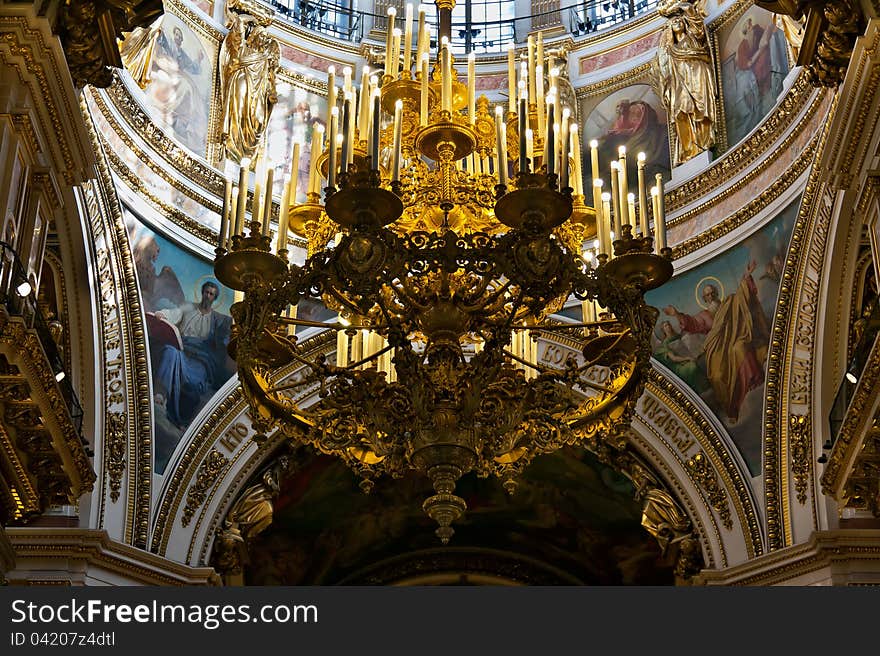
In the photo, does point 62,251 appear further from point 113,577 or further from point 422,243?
point 422,243

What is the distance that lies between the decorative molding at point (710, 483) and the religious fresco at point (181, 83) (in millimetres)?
6717

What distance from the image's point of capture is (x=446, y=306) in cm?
815

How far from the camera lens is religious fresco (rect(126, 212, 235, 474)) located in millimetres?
13469

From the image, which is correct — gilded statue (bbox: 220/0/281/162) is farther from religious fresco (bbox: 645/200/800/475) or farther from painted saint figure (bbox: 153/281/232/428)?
religious fresco (bbox: 645/200/800/475)

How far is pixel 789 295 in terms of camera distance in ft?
43.4

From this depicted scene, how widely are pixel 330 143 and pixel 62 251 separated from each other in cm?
409

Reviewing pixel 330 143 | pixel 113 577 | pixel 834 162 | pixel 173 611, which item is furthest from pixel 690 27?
pixel 173 611

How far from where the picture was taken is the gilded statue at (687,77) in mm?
15070

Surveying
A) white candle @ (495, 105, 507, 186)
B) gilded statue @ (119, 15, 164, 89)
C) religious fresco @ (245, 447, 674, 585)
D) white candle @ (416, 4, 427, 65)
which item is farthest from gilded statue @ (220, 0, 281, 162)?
white candle @ (495, 105, 507, 186)

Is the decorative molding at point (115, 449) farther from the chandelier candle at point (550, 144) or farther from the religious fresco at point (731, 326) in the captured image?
the chandelier candle at point (550, 144)

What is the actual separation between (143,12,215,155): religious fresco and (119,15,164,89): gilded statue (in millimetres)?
256

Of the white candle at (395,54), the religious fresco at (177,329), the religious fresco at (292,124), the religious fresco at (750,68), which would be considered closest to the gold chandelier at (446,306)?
the white candle at (395,54)

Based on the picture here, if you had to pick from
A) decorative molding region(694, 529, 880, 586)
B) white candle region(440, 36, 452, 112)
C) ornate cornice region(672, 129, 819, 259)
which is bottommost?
decorative molding region(694, 529, 880, 586)

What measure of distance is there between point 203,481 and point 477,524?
5268 mm
